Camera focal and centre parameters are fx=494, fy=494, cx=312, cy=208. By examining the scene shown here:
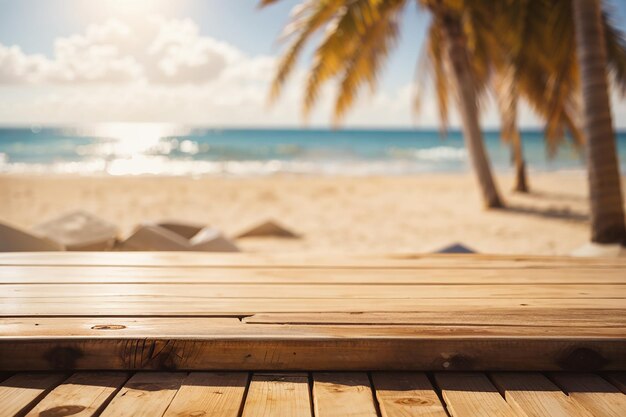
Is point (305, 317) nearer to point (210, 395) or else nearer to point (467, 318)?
point (210, 395)

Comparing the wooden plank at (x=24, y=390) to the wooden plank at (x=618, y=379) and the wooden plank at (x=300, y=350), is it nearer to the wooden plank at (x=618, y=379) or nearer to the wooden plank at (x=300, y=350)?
the wooden plank at (x=300, y=350)

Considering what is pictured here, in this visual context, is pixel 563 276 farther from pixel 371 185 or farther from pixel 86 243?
pixel 371 185

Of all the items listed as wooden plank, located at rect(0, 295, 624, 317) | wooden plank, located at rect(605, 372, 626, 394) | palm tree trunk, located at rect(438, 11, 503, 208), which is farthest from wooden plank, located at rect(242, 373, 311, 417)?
palm tree trunk, located at rect(438, 11, 503, 208)

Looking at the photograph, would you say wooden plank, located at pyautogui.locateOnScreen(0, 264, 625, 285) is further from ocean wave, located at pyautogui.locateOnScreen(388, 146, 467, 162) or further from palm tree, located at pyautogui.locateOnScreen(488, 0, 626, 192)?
ocean wave, located at pyautogui.locateOnScreen(388, 146, 467, 162)

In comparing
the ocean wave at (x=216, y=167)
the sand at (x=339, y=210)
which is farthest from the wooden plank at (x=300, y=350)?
the ocean wave at (x=216, y=167)

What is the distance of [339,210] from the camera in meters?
9.24

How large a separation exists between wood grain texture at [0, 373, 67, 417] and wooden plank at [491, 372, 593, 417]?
1169 mm

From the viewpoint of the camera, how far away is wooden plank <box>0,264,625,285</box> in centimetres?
191

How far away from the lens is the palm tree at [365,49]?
6258 mm

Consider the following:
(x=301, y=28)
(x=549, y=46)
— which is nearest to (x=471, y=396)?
(x=549, y=46)

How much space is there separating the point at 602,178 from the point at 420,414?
156 inches

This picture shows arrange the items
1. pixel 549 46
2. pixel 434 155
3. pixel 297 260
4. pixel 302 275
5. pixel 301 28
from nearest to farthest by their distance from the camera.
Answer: pixel 302 275 → pixel 297 260 → pixel 549 46 → pixel 301 28 → pixel 434 155

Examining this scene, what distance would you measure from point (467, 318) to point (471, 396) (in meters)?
0.31

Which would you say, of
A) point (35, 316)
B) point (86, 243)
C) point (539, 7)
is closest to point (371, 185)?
point (539, 7)
